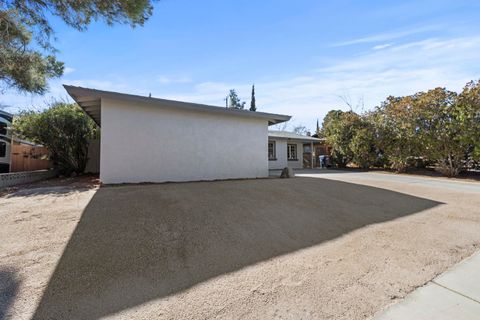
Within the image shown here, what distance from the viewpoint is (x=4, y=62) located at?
21.0 ft

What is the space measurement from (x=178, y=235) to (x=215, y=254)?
81 centimetres

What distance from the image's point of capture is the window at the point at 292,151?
65.9ft

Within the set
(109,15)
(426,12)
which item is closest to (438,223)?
(426,12)

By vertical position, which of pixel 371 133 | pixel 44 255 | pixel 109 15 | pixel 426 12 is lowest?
pixel 44 255

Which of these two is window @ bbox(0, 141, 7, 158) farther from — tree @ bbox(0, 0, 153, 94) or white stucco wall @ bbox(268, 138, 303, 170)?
white stucco wall @ bbox(268, 138, 303, 170)

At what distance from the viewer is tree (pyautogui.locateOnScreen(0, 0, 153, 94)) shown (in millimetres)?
5227

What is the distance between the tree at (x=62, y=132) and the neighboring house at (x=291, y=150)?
36.8ft

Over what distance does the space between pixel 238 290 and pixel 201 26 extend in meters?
8.81

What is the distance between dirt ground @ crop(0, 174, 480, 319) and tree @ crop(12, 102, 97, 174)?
16.9ft

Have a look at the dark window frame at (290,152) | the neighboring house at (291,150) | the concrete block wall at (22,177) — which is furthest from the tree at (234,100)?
the concrete block wall at (22,177)

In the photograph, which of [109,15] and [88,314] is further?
[109,15]

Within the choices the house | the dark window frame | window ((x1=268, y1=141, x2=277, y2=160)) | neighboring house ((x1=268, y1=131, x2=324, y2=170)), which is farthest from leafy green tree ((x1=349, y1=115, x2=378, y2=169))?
the house

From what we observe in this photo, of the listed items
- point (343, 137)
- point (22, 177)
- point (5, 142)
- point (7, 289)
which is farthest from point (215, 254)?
point (343, 137)

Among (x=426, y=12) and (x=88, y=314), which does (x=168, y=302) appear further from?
(x=426, y=12)
